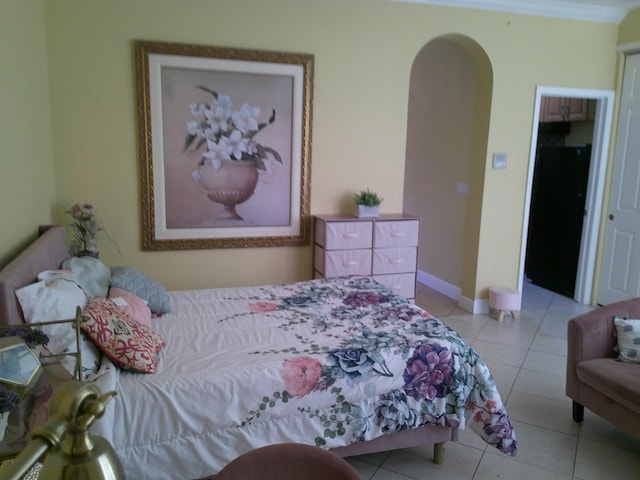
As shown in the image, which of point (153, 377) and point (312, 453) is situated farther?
point (153, 377)

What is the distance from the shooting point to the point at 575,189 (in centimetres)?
534

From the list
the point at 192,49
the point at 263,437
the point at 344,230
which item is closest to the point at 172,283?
the point at 344,230

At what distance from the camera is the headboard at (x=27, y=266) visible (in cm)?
184

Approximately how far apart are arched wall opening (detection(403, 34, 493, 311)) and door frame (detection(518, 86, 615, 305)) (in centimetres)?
52

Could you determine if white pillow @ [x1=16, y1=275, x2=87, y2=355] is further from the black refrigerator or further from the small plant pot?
the black refrigerator

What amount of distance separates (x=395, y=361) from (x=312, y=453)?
99 cm

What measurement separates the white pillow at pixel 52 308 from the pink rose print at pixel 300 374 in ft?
2.97

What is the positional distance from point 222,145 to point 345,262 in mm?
1388

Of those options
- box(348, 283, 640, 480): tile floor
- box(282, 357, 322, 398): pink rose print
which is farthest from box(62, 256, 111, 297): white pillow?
box(348, 283, 640, 480): tile floor

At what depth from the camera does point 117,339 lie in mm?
2113

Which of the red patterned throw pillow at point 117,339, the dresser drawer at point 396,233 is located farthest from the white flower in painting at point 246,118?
the red patterned throw pillow at point 117,339

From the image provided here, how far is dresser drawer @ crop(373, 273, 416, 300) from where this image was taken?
13.9 feet

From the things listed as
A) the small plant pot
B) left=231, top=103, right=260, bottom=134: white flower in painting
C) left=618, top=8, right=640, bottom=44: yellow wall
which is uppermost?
left=618, top=8, right=640, bottom=44: yellow wall

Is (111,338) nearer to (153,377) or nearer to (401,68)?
(153,377)
